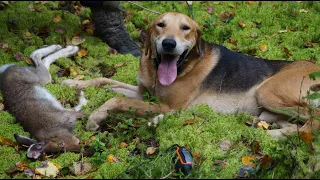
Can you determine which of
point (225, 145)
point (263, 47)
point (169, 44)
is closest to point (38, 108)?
point (169, 44)

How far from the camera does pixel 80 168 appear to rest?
4.39 meters

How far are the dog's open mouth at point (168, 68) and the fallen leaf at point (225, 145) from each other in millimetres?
1074

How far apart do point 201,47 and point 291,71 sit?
1135 millimetres

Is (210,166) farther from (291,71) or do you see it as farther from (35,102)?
(35,102)

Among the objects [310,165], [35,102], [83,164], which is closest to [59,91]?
[35,102]

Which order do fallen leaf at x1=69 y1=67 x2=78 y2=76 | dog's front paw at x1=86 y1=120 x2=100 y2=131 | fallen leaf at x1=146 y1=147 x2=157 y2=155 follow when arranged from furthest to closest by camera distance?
fallen leaf at x1=69 y1=67 x2=78 y2=76 → dog's front paw at x1=86 y1=120 x2=100 y2=131 → fallen leaf at x1=146 y1=147 x2=157 y2=155

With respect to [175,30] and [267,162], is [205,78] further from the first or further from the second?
[267,162]

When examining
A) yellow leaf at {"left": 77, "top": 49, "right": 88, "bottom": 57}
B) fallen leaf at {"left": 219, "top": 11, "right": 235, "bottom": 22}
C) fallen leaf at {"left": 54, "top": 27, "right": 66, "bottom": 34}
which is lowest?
yellow leaf at {"left": 77, "top": 49, "right": 88, "bottom": 57}

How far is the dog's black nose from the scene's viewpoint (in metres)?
5.11

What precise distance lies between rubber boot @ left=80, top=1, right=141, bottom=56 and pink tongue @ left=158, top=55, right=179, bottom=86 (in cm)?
186

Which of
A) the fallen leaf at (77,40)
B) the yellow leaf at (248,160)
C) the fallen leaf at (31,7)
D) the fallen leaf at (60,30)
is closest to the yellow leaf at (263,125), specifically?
the yellow leaf at (248,160)

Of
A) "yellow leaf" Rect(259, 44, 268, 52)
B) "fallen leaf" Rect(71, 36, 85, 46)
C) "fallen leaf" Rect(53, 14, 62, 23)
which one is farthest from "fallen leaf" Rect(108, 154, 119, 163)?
"fallen leaf" Rect(53, 14, 62, 23)

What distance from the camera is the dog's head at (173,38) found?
5227 mm

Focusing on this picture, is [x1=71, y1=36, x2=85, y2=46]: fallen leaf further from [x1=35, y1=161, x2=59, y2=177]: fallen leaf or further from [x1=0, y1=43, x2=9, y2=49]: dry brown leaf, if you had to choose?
[x1=35, y1=161, x2=59, y2=177]: fallen leaf
